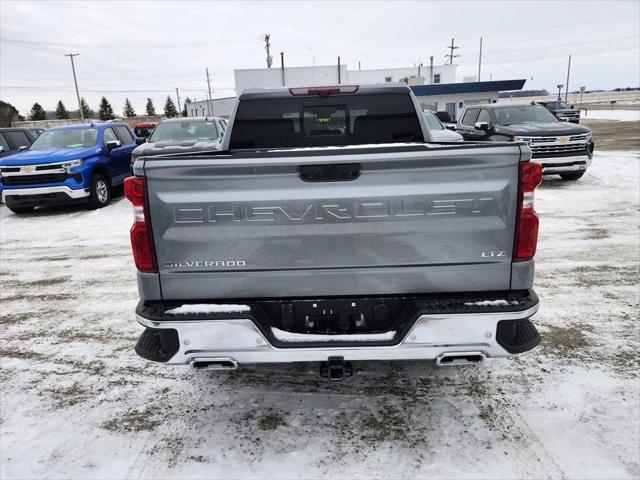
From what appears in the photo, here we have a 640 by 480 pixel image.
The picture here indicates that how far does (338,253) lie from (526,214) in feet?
3.48

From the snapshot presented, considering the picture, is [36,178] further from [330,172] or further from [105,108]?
[105,108]

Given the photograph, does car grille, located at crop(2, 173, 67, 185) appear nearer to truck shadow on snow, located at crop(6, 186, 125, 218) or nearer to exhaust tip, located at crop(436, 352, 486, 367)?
truck shadow on snow, located at crop(6, 186, 125, 218)

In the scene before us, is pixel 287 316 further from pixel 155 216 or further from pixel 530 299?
pixel 530 299

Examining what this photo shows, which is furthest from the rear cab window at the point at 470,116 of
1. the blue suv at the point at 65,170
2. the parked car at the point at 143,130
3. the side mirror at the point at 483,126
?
the blue suv at the point at 65,170

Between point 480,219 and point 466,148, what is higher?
point 466,148

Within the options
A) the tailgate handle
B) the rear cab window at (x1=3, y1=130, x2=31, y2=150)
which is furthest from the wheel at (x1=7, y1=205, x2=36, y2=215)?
the tailgate handle

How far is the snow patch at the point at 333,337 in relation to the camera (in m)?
2.74

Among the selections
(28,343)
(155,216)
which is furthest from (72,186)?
(155,216)

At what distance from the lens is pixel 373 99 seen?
14.9ft

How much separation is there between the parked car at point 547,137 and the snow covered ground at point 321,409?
709 centimetres

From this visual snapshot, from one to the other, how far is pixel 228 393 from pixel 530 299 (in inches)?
86.9

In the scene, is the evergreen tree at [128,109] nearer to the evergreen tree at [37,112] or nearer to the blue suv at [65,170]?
the evergreen tree at [37,112]

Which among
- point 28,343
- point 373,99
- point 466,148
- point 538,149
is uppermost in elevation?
point 373,99

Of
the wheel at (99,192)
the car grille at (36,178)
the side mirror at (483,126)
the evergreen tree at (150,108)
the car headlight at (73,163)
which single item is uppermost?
the evergreen tree at (150,108)
